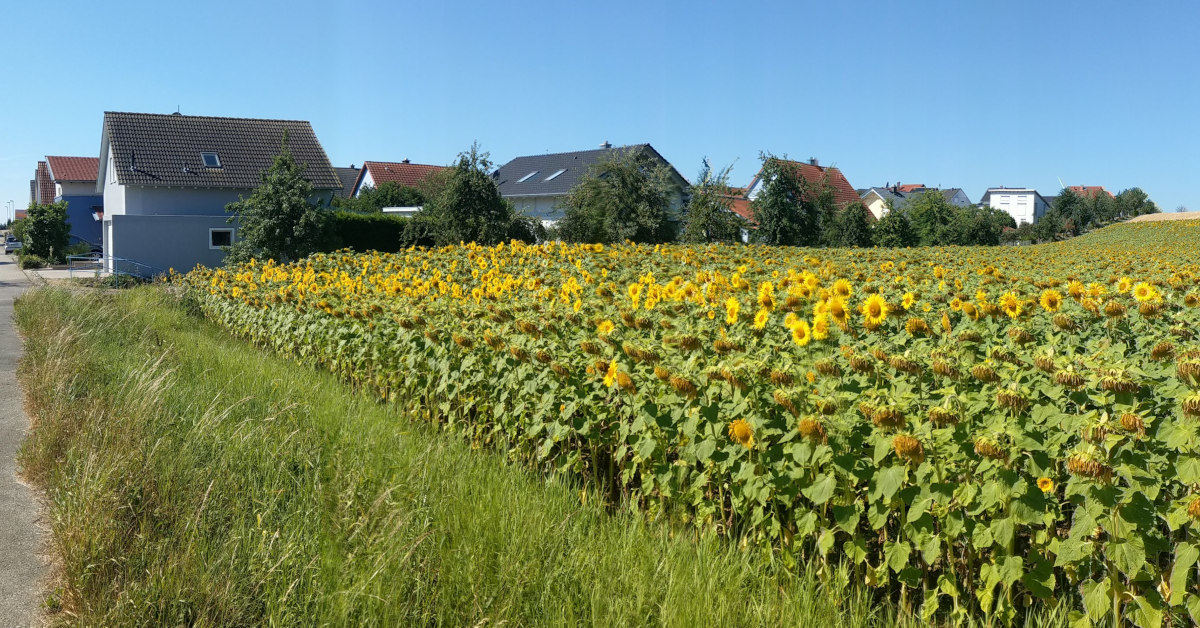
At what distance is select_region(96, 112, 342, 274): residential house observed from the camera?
3116 cm

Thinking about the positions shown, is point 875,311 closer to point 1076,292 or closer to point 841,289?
point 841,289

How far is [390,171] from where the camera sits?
65312 mm

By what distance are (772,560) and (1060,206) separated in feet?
314

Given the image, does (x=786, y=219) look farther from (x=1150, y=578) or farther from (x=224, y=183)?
(x=1150, y=578)

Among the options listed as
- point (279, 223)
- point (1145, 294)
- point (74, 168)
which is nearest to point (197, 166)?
point (279, 223)

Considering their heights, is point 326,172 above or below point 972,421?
above

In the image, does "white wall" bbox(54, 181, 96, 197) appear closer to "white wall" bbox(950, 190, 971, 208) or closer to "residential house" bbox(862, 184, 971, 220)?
"residential house" bbox(862, 184, 971, 220)

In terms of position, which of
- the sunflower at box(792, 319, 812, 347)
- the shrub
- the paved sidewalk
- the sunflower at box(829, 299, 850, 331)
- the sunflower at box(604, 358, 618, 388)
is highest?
the sunflower at box(829, 299, 850, 331)

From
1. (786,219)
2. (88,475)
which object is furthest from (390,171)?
(88,475)

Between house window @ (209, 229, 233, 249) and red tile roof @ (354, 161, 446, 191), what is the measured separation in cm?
3265

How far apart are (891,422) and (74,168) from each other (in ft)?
222

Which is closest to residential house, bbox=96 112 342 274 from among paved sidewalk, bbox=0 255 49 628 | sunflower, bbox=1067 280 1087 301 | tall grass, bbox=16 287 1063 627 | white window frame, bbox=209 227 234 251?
white window frame, bbox=209 227 234 251

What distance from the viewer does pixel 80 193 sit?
5922 cm

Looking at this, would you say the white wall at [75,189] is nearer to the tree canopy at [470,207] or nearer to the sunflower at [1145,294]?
the tree canopy at [470,207]
